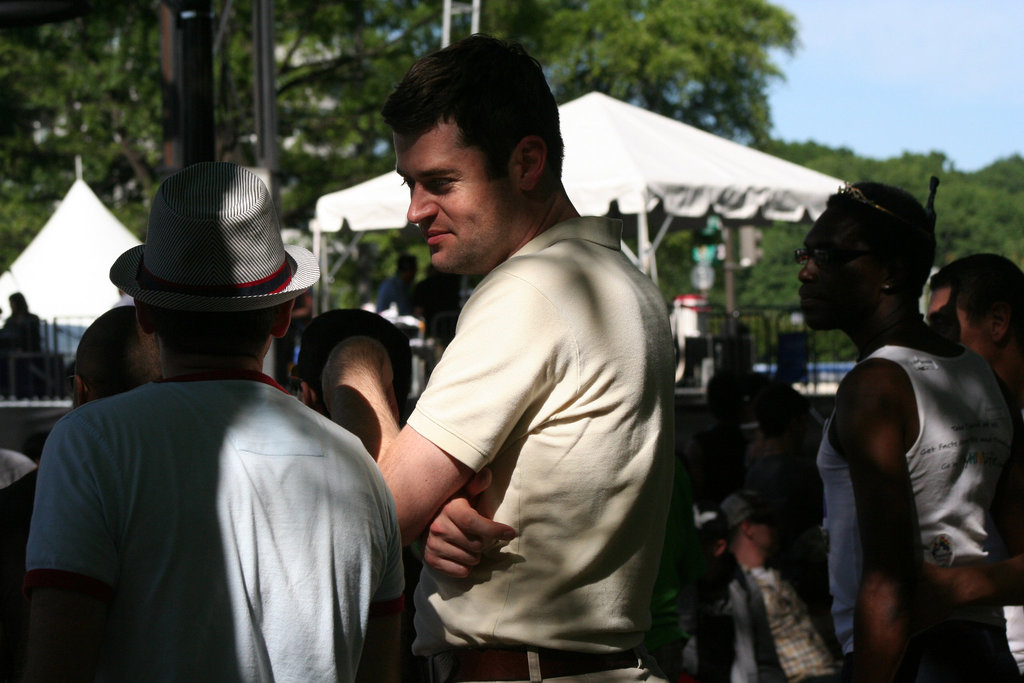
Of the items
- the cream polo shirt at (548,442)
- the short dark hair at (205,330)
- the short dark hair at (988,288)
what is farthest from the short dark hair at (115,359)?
the short dark hair at (988,288)

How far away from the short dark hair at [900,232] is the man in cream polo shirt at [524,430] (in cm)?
94

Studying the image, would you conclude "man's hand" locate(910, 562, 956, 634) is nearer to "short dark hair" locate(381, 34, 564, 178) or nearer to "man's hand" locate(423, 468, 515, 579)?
"man's hand" locate(423, 468, 515, 579)

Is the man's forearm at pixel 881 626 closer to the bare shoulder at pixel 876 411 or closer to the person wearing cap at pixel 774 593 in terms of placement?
the bare shoulder at pixel 876 411

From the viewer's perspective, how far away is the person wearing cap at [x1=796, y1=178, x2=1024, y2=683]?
96.3 inches

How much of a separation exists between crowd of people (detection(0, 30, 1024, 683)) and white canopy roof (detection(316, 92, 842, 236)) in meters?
7.04

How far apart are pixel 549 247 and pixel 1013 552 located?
1519 millimetres

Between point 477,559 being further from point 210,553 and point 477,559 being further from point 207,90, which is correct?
point 207,90

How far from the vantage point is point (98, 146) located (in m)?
25.4

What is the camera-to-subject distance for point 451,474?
1838 mm

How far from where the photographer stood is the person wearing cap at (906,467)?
2.45 m

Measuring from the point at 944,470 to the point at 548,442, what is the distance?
1.12 meters

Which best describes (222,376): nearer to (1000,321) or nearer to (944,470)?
(944,470)

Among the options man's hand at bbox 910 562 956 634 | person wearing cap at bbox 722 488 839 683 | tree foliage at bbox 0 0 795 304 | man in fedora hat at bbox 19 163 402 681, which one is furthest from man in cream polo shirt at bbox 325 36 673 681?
tree foliage at bbox 0 0 795 304

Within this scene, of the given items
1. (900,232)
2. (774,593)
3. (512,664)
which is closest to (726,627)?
(774,593)
